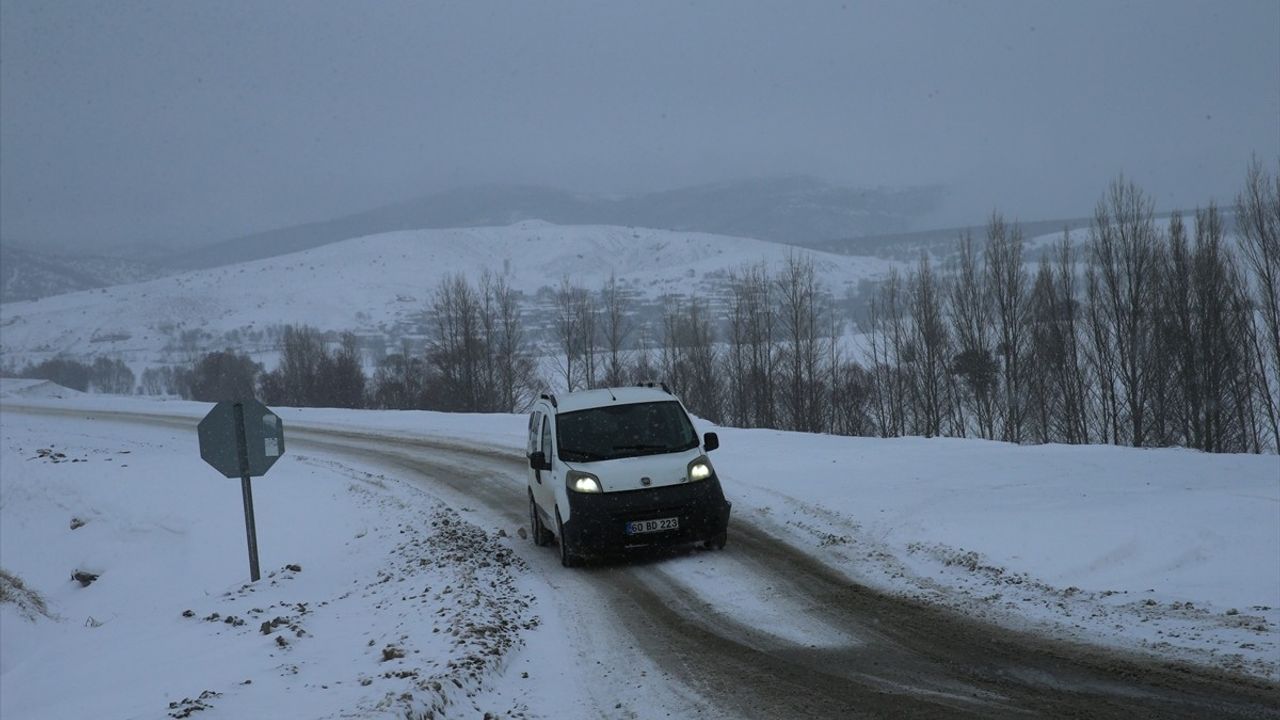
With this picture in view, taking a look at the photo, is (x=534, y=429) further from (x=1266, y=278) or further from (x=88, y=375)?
(x=88, y=375)

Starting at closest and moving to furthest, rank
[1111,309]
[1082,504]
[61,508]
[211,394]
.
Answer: [1082,504], [61,508], [1111,309], [211,394]

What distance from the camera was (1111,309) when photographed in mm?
38500

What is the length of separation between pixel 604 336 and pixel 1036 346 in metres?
29.7

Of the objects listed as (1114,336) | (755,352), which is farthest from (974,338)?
(755,352)

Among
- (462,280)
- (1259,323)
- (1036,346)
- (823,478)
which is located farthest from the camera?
(462,280)

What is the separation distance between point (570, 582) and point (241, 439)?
455 centimetres

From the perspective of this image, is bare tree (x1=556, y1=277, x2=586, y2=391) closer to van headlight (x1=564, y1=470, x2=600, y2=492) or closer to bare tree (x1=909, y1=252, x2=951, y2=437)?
bare tree (x1=909, y1=252, x2=951, y2=437)

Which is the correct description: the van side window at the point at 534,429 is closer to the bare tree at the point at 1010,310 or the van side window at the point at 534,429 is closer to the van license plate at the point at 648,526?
the van license plate at the point at 648,526

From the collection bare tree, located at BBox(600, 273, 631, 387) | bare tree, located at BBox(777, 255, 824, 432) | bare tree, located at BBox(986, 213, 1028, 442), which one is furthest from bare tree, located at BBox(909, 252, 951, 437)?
bare tree, located at BBox(600, 273, 631, 387)

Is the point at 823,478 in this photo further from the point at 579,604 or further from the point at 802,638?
the point at 802,638

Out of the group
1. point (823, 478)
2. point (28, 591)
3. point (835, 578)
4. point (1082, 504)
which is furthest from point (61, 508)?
point (1082, 504)

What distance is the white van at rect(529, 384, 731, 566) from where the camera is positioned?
10.3m

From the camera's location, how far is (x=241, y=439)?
10992 millimetres

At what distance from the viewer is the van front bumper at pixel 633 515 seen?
33.6ft
